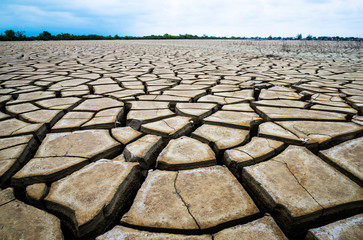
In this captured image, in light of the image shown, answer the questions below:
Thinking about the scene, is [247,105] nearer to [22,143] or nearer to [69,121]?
[69,121]

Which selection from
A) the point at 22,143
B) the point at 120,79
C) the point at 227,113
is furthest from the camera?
the point at 120,79

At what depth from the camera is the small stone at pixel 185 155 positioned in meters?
0.86

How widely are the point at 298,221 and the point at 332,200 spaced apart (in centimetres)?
15

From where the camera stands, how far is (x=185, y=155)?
910 mm

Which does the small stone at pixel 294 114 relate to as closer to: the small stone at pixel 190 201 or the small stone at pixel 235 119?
the small stone at pixel 235 119

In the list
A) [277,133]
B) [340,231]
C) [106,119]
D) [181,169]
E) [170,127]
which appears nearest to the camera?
[340,231]

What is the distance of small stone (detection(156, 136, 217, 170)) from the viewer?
0.86 m

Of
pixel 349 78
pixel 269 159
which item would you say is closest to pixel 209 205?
pixel 269 159

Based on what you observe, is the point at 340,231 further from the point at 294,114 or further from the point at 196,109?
the point at 196,109

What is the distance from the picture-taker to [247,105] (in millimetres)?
1515

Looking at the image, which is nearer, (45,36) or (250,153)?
(250,153)

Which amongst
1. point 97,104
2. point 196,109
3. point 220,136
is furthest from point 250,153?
point 97,104

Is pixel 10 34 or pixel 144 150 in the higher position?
pixel 10 34

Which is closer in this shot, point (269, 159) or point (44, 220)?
point (44, 220)
